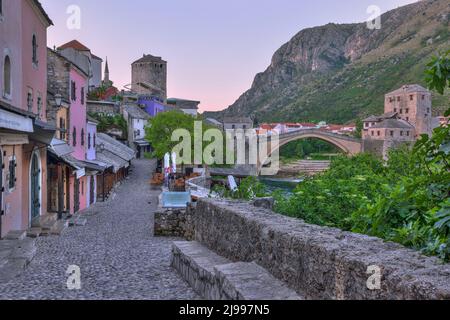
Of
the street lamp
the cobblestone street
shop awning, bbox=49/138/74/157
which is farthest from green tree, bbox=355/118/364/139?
the cobblestone street

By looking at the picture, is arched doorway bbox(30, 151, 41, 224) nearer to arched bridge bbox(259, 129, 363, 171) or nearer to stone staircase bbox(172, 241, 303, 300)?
stone staircase bbox(172, 241, 303, 300)

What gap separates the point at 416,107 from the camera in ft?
308

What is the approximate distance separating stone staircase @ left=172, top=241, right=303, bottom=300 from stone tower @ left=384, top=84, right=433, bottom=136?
9184 cm

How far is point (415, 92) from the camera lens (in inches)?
3642

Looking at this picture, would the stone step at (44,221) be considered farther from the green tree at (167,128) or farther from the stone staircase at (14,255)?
the green tree at (167,128)

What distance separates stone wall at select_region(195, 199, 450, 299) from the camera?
10.4 feet

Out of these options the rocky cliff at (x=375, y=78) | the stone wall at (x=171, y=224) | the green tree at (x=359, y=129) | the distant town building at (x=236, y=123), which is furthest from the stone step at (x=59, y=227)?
→ the rocky cliff at (x=375, y=78)

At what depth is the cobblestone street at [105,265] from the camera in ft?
23.1

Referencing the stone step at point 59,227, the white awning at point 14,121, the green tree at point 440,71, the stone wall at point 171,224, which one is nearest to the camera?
the green tree at point 440,71

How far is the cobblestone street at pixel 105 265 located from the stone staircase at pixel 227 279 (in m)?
0.29

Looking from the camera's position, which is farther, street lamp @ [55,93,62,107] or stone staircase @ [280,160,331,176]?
stone staircase @ [280,160,331,176]

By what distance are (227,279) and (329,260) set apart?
4.38 ft
